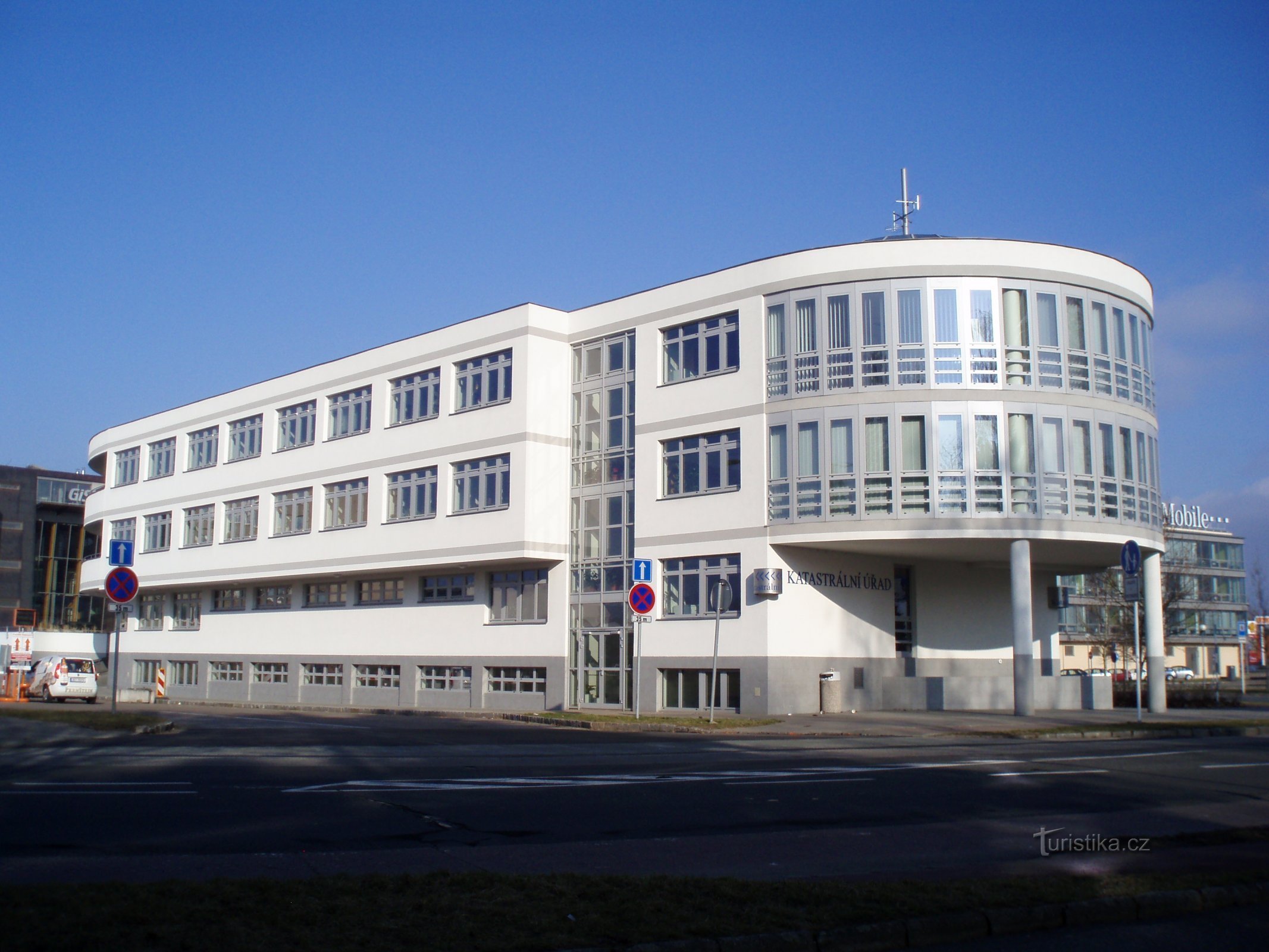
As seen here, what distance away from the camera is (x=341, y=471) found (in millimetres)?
41125

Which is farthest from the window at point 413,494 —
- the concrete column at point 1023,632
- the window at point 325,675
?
the concrete column at point 1023,632

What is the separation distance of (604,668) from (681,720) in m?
7.65

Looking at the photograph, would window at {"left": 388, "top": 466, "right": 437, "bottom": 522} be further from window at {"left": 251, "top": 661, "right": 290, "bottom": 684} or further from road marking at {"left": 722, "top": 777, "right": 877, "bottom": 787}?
road marking at {"left": 722, "top": 777, "right": 877, "bottom": 787}

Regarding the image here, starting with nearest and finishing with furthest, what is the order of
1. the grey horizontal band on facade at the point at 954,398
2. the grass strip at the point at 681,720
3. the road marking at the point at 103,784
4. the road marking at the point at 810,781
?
the road marking at the point at 103,784 < the road marking at the point at 810,781 < the grass strip at the point at 681,720 < the grey horizontal band on facade at the point at 954,398

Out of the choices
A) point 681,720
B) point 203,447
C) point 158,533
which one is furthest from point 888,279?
point 158,533

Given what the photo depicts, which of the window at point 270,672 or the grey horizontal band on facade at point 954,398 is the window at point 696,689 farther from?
the window at point 270,672

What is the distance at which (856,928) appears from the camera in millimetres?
6422

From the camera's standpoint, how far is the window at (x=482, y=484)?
1368 inches

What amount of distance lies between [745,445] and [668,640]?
5671 millimetres

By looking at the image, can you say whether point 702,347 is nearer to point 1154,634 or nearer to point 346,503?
point 1154,634

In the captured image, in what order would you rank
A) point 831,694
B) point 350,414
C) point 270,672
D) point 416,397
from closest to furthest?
point 831,694 < point 416,397 < point 350,414 < point 270,672

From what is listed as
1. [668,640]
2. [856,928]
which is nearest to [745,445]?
[668,640]

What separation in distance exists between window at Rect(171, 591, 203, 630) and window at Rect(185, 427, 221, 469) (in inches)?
221
